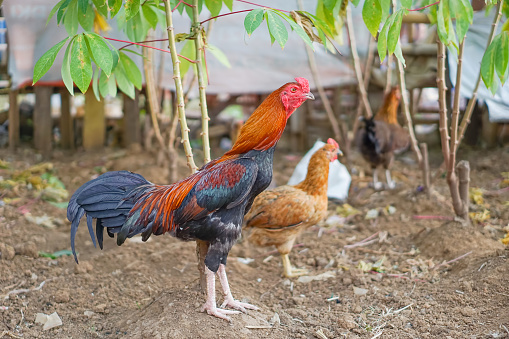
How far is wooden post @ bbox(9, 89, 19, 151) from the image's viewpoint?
756cm

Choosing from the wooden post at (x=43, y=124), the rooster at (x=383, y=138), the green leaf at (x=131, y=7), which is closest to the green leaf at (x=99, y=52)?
the green leaf at (x=131, y=7)

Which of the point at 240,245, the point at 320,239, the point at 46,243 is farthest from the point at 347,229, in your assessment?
the point at 46,243

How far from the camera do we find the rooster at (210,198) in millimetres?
2912

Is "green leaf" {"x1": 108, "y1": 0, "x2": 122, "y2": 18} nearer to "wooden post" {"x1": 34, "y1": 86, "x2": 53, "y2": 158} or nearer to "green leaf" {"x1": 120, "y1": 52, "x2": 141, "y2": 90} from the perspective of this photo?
"green leaf" {"x1": 120, "y1": 52, "x2": 141, "y2": 90}

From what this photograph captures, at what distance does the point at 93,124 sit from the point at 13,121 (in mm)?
1191

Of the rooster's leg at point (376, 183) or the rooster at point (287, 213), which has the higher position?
the rooster at point (287, 213)

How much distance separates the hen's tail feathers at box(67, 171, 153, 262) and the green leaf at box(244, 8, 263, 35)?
4.39 feet

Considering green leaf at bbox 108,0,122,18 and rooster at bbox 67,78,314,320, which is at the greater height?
green leaf at bbox 108,0,122,18

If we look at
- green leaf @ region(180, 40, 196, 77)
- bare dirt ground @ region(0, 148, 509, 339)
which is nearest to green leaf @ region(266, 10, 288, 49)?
green leaf @ region(180, 40, 196, 77)

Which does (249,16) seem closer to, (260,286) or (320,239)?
(260,286)

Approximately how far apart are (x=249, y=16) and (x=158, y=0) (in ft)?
2.56

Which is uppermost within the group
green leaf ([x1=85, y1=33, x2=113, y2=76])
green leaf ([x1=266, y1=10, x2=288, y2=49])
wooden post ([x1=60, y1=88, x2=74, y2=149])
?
green leaf ([x1=266, y1=10, x2=288, y2=49])

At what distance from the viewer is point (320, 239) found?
5008 mm

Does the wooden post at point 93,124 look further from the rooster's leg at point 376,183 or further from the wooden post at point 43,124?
the rooster's leg at point 376,183
